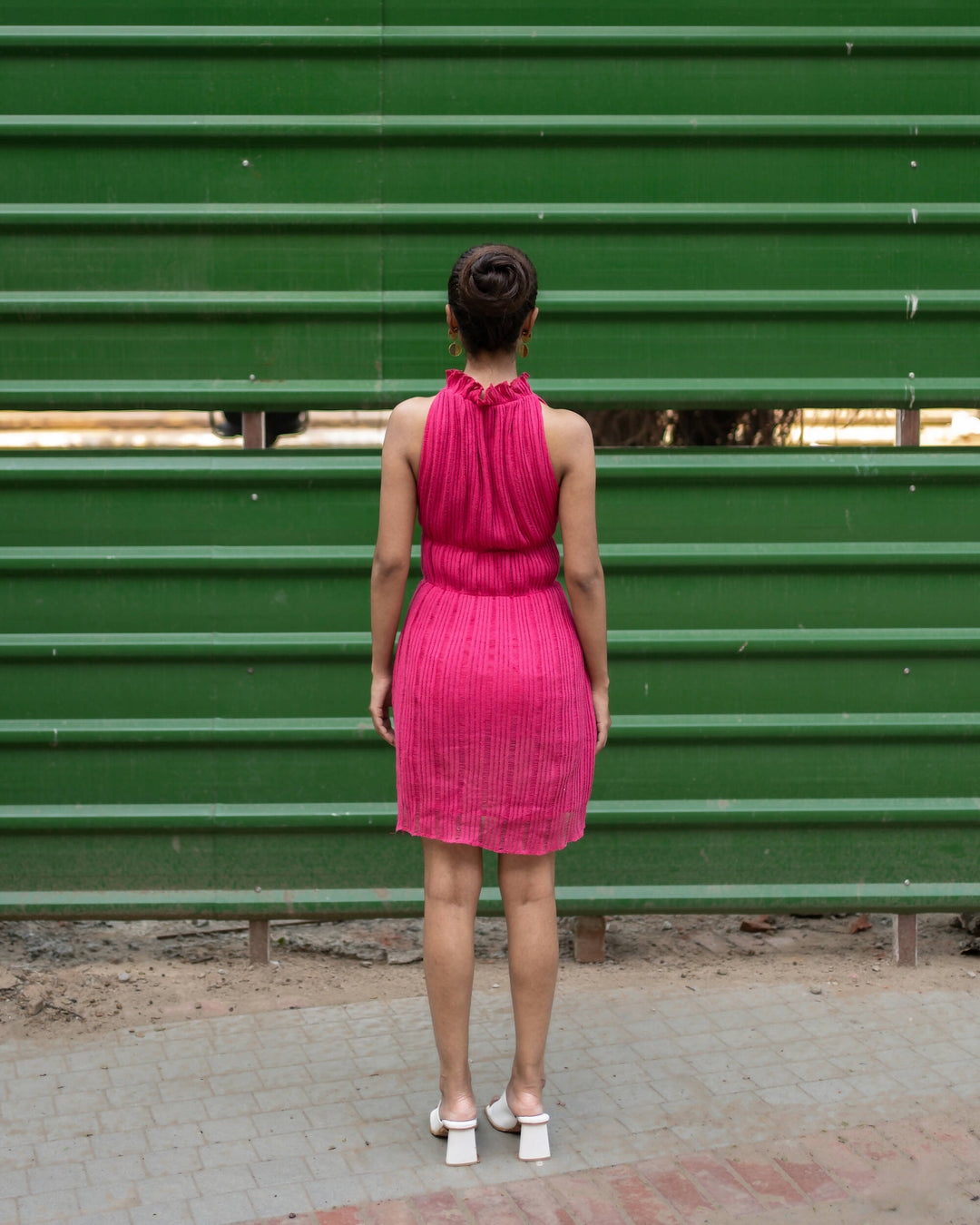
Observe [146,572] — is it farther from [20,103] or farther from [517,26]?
[517,26]

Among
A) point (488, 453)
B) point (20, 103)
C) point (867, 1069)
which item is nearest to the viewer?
point (488, 453)

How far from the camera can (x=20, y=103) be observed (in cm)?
438

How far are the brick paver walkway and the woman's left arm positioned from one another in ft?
4.06

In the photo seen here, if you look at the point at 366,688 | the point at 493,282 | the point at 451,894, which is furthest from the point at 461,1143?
the point at 493,282

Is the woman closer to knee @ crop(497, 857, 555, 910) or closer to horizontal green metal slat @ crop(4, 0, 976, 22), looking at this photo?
knee @ crop(497, 857, 555, 910)

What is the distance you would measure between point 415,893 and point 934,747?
71.6 inches

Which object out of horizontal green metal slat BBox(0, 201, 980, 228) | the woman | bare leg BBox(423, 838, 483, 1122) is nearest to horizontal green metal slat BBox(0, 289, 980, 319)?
horizontal green metal slat BBox(0, 201, 980, 228)

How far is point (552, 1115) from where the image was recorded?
11.8 feet

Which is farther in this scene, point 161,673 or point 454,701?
point 161,673

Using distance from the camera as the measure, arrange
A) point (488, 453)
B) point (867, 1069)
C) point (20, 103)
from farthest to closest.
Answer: point (20, 103), point (867, 1069), point (488, 453)

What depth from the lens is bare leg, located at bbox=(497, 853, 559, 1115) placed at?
131 inches

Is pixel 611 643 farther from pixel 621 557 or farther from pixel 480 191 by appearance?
pixel 480 191

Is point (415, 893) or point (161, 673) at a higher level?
point (161, 673)

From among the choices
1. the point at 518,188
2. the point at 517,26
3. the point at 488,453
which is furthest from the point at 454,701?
the point at 517,26
